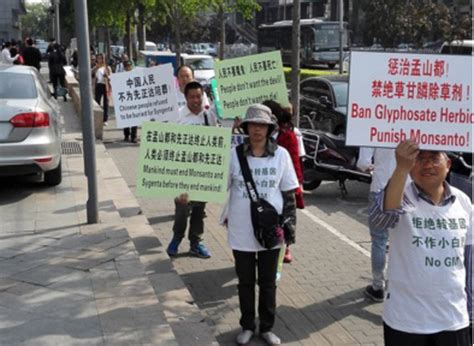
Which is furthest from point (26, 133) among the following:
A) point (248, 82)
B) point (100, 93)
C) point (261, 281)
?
point (100, 93)

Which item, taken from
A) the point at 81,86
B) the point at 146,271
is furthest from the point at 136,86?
the point at 146,271

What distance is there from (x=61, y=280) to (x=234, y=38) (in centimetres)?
6824

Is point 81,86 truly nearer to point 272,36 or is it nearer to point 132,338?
point 132,338

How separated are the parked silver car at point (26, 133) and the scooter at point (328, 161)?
138 inches

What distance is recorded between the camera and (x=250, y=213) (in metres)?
4.65

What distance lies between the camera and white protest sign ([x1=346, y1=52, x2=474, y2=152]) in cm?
354

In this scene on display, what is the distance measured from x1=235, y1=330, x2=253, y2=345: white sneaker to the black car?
7.70m

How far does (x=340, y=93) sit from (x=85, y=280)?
8.74 metres

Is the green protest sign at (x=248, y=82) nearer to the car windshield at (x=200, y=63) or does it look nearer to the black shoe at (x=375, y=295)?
the black shoe at (x=375, y=295)

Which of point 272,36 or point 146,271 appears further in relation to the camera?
point 272,36

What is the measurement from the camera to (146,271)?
586cm

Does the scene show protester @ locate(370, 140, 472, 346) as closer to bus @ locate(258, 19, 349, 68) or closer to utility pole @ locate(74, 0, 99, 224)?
utility pole @ locate(74, 0, 99, 224)

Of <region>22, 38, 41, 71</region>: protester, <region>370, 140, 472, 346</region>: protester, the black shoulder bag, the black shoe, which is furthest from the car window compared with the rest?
<region>370, 140, 472, 346</region>: protester

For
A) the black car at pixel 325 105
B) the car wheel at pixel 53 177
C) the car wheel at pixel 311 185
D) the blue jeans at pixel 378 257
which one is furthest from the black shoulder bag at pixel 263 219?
the black car at pixel 325 105
